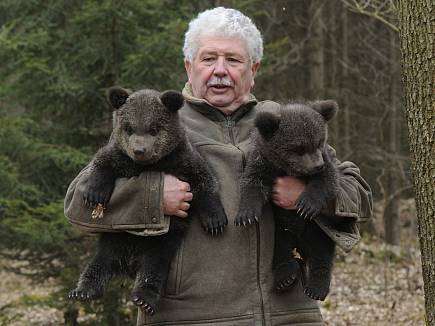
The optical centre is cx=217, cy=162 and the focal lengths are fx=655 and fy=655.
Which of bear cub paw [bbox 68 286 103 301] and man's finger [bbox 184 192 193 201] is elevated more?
man's finger [bbox 184 192 193 201]

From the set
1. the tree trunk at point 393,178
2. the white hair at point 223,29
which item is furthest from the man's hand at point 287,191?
the tree trunk at point 393,178

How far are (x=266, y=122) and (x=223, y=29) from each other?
707 millimetres

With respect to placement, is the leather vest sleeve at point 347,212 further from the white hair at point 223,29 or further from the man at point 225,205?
the white hair at point 223,29

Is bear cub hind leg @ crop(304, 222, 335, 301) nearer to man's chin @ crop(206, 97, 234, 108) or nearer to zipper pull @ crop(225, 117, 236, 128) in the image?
zipper pull @ crop(225, 117, 236, 128)

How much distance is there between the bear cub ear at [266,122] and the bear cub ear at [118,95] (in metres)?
0.83

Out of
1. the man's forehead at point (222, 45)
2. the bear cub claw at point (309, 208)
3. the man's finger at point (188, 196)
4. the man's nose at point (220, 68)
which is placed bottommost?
the bear cub claw at point (309, 208)

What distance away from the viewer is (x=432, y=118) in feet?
13.0

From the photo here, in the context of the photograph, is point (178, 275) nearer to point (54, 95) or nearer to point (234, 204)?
point (234, 204)

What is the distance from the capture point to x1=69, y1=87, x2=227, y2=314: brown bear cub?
12.5ft

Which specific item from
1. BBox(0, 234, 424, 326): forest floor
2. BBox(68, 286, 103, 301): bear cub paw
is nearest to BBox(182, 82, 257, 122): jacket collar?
BBox(68, 286, 103, 301): bear cub paw

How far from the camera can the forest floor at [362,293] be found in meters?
10.6

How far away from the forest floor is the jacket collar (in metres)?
5.26

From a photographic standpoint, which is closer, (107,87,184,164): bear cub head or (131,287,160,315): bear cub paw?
(131,287,160,315): bear cub paw

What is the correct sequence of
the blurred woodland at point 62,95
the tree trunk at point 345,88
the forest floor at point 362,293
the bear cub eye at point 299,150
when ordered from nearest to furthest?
the bear cub eye at point 299,150 → the blurred woodland at point 62,95 → the forest floor at point 362,293 → the tree trunk at point 345,88
